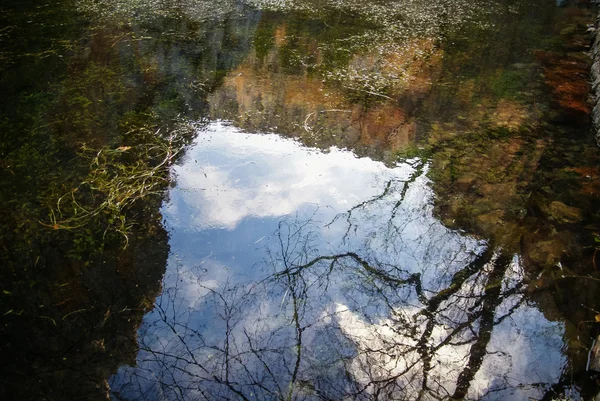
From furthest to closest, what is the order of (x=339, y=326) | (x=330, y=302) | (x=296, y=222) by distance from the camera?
(x=296, y=222), (x=330, y=302), (x=339, y=326)

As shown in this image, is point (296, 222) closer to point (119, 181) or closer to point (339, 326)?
point (339, 326)

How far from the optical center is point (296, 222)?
112 inches

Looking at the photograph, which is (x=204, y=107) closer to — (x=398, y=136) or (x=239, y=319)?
(x=398, y=136)

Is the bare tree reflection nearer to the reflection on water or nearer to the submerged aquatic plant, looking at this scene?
the reflection on water

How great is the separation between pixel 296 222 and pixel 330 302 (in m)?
0.64

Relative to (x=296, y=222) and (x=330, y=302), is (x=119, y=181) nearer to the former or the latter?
(x=296, y=222)

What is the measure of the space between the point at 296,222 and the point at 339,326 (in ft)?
2.61

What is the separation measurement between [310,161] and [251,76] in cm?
156

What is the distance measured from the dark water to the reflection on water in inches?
0.4

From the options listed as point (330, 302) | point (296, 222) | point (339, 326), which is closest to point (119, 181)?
point (296, 222)

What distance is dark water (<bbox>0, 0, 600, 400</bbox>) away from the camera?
2072 mm

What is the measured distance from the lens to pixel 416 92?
13.9 feet

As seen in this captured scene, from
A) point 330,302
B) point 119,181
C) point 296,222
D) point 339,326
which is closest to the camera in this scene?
point 339,326

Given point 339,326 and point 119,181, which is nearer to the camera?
point 339,326
